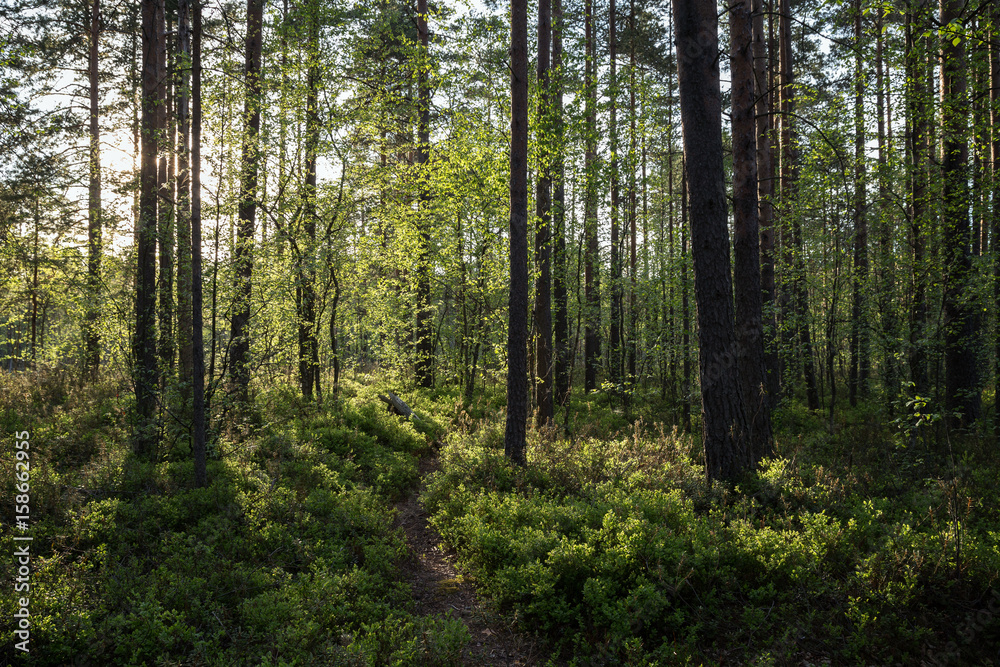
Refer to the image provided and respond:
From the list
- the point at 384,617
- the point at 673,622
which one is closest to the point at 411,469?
the point at 384,617

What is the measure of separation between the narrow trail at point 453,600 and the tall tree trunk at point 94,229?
6614 millimetres

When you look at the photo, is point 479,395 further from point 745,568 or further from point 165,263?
point 745,568

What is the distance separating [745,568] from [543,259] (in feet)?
25.3

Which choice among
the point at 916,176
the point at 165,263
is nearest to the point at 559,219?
the point at 916,176

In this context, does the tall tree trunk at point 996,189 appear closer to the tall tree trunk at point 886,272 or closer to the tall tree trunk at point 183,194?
the tall tree trunk at point 886,272

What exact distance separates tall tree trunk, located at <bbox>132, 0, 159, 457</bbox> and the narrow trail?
14.6ft

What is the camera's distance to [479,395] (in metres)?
14.4

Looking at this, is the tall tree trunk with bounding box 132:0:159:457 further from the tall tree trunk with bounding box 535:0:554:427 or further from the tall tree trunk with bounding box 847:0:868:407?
the tall tree trunk with bounding box 847:0:868:407

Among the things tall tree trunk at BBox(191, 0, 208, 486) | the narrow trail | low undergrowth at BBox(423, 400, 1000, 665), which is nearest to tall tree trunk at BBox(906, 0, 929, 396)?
low undergrowth at BBox(423, 400, 1000, 665)

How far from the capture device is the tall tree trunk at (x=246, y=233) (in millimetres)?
8898

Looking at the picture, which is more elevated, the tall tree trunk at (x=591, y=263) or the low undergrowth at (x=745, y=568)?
the tall tree trunk at (x=591, y=263)

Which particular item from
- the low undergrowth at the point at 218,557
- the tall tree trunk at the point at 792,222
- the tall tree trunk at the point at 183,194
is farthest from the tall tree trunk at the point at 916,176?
the tall tree trunk at the point at 183,194

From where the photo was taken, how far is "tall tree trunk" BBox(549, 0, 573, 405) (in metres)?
10.5

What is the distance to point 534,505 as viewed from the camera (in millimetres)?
6125
